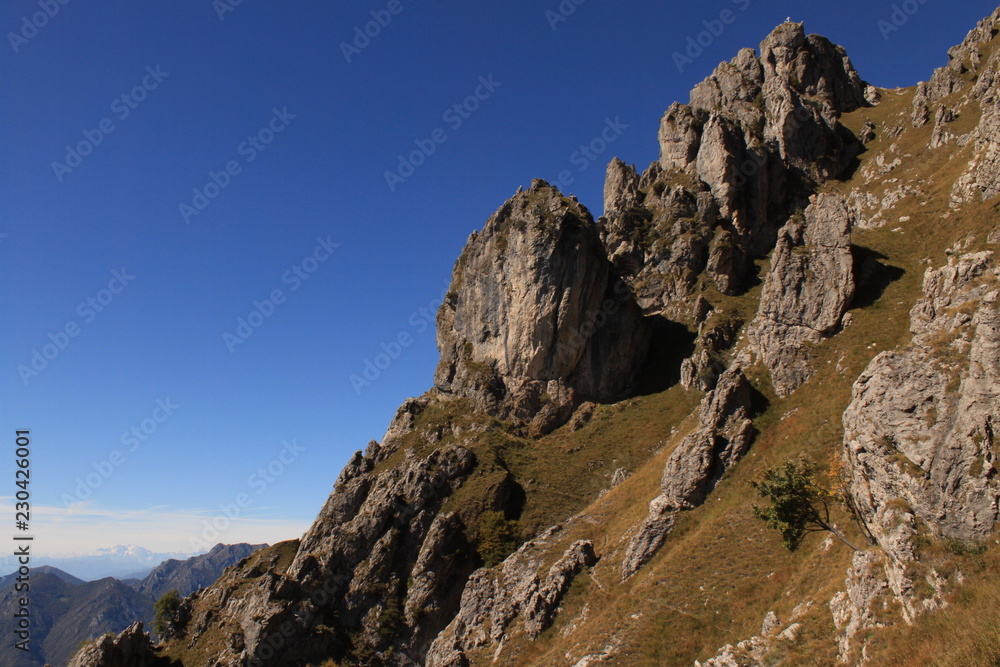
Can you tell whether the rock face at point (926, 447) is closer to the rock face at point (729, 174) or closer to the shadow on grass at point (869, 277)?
the shadow on grass at point (869, 277)

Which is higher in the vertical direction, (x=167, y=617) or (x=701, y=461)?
(x=167, y=617)

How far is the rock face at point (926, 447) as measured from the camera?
16.2 metres

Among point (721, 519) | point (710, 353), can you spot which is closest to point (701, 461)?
point (721, 519)

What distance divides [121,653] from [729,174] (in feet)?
347

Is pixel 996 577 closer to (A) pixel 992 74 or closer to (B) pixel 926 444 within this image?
(B) pixel 926 444

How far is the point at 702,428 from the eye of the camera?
41250mm

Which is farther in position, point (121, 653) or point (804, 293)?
point (121, 653)

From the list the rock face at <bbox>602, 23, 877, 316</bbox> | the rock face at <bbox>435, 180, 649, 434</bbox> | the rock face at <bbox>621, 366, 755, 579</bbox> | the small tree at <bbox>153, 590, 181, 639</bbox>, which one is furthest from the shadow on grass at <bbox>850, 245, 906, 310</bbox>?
the small tree at <bbox>153, 590, 181, 639</bbox>

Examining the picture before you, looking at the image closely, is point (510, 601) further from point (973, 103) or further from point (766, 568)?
point (973, 103)

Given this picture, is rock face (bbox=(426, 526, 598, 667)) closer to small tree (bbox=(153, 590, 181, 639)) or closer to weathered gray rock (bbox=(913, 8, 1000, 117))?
small tree (bbox=(153, 590, 181, 639))

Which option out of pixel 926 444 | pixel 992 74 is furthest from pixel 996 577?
pixel 992 74

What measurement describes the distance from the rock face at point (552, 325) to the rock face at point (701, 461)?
31494 millimetres

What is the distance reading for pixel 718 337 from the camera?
66000 millimetres

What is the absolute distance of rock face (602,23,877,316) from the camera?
84.8m
